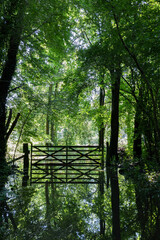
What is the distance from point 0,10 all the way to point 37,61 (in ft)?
7.26

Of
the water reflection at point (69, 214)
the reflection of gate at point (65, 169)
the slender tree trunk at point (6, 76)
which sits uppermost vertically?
the slender tree trunk at point (6, 76)

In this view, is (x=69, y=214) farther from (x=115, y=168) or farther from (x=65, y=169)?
(x=65, y=169)

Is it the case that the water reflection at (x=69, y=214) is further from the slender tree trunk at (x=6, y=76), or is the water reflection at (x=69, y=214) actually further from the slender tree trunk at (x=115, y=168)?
the slender tree trunk at (x=6, y=76)

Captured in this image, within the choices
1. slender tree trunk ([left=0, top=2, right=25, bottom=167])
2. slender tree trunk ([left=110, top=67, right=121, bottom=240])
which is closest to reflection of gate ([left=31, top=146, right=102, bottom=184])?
slender tree trunk ([left=110, top=67, right=121, bottom=240])

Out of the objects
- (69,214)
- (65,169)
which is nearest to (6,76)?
(65,169)

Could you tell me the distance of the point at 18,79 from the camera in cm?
733

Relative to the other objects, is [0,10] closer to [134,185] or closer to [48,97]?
[48,97]

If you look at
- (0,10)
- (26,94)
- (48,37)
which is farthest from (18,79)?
(0,10)

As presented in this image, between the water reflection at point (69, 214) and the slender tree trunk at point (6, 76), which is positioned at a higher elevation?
the slender tree trunk at point (6, 76)

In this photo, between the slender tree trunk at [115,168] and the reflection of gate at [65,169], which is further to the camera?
the reflection of gate at [65,169]

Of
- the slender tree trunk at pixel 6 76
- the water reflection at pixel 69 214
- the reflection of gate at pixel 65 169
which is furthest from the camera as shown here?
the reflection of gate at pixel 65 169

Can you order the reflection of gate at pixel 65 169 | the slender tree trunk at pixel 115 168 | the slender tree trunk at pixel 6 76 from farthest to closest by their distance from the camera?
1. the reflection of gate at pixel 65 169
2. the slender tree trunk at pixel 6 76
3. the slender tree trunk at pixel 115 168

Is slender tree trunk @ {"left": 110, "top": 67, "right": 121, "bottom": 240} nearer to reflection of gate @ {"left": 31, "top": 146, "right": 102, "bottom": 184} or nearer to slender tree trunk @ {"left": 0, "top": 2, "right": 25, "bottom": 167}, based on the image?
reflection of gate @ {"left": 31, "top": 146, "right": 102, "bottom": 184}

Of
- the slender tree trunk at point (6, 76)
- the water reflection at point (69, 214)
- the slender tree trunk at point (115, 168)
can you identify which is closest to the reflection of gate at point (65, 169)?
the slender tree trunk at point (115, 168)
